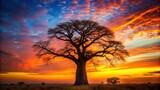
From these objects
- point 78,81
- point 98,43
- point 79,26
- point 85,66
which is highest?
point 79,26

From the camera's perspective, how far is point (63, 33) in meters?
31.2

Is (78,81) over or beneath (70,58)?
beneath

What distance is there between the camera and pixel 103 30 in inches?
1218

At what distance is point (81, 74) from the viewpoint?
30.3m

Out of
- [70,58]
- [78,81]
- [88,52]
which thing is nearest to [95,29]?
[88,52]

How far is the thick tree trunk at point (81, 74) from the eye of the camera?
1185 inches

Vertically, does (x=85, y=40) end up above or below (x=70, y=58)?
above

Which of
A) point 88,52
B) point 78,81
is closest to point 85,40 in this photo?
point 88,52

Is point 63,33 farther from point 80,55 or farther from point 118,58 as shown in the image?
point 118,58

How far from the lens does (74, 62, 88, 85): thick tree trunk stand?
30.1m

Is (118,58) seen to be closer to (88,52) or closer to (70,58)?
(88,52)

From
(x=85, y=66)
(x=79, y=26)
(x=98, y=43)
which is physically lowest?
(x=85, y=66)

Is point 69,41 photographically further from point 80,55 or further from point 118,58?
point 118,58

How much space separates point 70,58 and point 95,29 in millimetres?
5108
